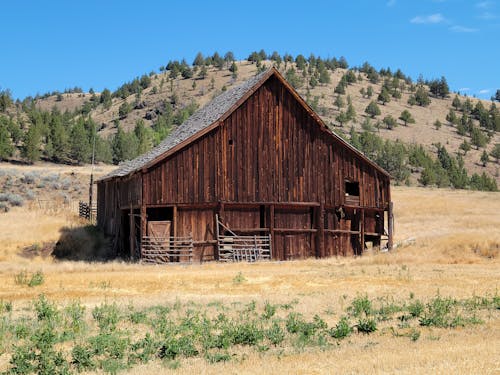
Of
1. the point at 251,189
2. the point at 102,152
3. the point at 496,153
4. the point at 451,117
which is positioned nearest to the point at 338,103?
the point at 451,117

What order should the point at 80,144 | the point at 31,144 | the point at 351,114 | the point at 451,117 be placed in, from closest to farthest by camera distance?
the point at 31,144
the point at 80,144
the point at 351,114
the point at 451,117

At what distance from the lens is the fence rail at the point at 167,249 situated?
1151 inches

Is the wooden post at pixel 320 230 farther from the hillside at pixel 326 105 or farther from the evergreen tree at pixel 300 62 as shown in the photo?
the evergreen tree at pixel 300 62

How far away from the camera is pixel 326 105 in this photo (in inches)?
4936

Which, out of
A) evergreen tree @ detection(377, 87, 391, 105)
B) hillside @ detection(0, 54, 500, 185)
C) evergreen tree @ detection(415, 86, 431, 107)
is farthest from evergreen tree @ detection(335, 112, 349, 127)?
evergreen tree @ detection(415, 86, 431, 107)

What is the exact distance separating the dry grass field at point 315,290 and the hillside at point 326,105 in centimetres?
6859

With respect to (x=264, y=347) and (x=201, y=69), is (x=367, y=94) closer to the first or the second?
(x=201, y=69)

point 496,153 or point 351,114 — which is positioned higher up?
point 351,114

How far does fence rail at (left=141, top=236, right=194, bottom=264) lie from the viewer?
29234 mm

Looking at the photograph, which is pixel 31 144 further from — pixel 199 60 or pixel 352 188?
pixel 199 60

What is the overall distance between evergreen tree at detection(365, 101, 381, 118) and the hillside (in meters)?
0.93

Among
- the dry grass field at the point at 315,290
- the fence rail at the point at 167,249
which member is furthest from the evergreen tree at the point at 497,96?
the fence rail at the point at 167,249

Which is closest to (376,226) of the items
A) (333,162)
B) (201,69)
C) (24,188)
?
(333,162)

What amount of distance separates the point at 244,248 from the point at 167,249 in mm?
3993
